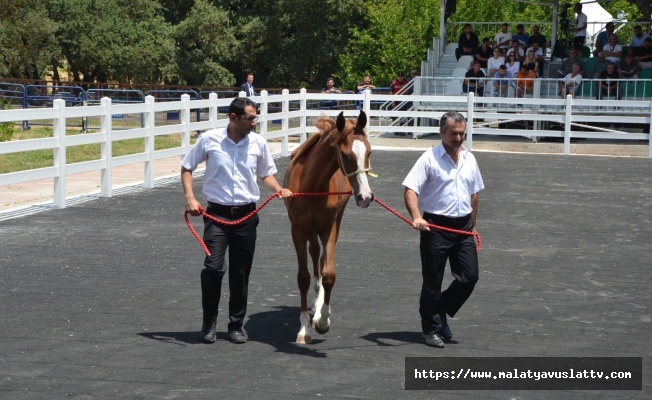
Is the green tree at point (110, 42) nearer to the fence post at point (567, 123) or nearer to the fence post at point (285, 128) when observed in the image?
the fence post at point (285, 128)

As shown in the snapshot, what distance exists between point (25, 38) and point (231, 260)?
4227 centimetres

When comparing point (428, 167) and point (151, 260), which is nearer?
point (428, 167)

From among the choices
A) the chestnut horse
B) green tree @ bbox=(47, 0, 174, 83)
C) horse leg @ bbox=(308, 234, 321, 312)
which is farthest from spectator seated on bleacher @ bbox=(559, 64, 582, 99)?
green tree @ bbox=(47, 0, 174, 83)

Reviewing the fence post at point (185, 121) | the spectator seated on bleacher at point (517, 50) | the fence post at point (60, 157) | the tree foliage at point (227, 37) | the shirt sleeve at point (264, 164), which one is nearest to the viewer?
the shirt sleeve at point (264, 164)

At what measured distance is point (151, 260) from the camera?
36.3ft

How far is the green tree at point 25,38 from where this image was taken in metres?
45.6

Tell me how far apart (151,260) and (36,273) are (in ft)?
4.16

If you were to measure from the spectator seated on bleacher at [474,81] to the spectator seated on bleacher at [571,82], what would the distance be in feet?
6.99

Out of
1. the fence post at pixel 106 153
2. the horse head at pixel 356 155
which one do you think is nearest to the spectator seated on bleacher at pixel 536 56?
the fence post at pixel 106 153

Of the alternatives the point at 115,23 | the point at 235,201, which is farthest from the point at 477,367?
the point at 115,23

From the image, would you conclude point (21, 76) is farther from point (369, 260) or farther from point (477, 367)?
point (477, 367)

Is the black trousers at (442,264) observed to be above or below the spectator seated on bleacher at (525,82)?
below

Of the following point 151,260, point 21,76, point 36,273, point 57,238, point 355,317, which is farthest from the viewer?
point 21,76

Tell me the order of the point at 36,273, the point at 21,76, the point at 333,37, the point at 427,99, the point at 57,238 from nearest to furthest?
the point at 36,273, the point at 57,238, the point at 427,99, the point at 21,76, the point at 333,37
